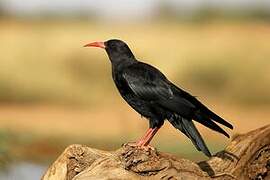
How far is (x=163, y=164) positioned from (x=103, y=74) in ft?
35.2

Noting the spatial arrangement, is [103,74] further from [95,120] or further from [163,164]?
[163,164]

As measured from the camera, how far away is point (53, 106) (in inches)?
826

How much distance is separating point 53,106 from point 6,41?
8.45 feet

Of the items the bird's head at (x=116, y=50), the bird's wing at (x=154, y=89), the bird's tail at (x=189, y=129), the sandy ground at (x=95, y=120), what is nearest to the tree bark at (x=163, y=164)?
the bird's tail at (x=189, y=129)

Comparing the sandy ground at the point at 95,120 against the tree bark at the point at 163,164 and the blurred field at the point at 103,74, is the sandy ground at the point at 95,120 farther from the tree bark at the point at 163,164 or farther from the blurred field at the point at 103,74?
the tree bark at the point at 163,164

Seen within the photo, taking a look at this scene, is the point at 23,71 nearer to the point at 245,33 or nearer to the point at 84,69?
the point at 84,69

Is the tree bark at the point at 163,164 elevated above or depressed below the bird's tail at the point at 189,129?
below

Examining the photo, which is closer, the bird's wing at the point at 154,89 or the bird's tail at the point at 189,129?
the bird's tail at the point at 189,129

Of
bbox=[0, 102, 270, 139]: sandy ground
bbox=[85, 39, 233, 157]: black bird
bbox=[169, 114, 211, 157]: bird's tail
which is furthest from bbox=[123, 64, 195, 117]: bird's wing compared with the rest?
bbox=[0, 102, 270, 139]: sandy ground

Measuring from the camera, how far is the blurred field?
1948 centimetres

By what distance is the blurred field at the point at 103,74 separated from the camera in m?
19.5

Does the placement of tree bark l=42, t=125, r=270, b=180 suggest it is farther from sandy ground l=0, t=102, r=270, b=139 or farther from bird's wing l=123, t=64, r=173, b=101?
sandy ground l=0, t=102, r=270, b=139

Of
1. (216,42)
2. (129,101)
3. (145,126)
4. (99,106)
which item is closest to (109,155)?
(129,101)

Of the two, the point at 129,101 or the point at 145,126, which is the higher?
the point at 129,101
